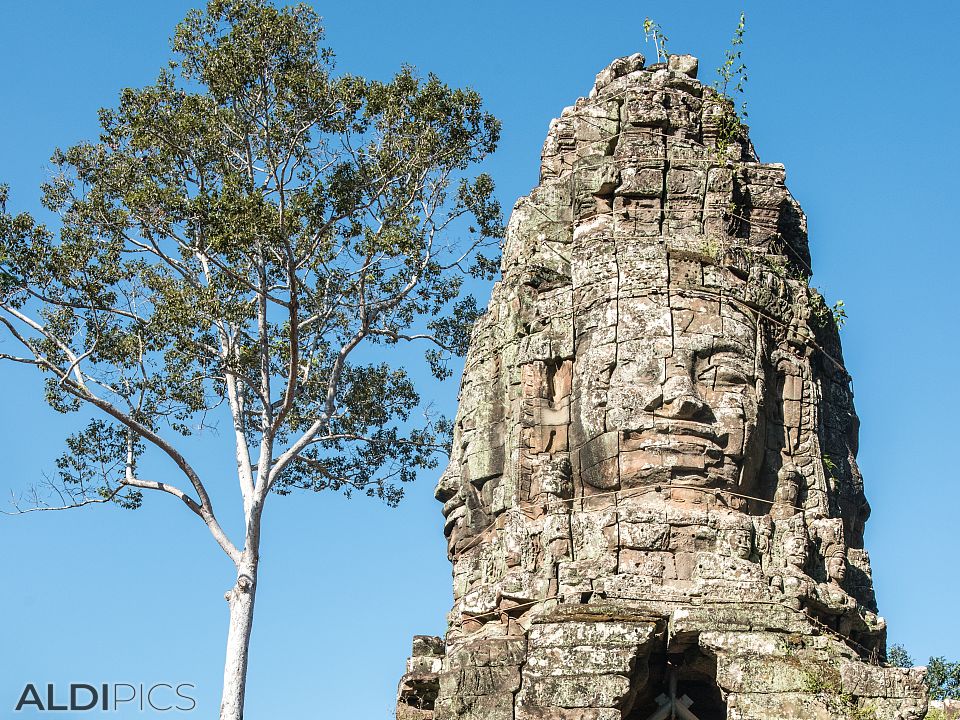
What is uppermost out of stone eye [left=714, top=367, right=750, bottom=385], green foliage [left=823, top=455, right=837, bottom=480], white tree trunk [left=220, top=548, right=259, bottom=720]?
stone eye [left=714, top=367, right=750, bottom=385]

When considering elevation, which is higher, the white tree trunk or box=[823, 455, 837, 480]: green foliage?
box=[823, 455, 837, 480]: green foliage

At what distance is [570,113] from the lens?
23.2 metres

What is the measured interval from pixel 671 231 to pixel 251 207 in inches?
284

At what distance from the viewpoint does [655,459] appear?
19281 millimetres

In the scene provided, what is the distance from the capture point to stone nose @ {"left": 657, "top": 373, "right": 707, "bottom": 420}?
19.4 metres

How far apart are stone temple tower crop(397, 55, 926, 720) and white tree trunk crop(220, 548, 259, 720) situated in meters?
3.45

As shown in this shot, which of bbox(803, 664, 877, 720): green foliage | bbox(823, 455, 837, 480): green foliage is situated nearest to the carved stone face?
bbox(823, 455, 837, 480): green foliage

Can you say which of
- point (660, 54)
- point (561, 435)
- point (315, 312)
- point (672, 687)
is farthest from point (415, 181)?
point (672, 687)

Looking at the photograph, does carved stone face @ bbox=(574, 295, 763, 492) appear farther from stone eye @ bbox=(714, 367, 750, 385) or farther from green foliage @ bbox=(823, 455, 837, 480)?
green foliage @ bbox=(823, 455, 837, 480)

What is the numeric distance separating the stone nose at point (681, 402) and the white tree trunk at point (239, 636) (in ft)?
26.2

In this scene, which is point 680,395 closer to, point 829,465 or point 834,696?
point 829,465

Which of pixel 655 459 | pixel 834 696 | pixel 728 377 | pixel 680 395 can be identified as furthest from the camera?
pixel 728 377

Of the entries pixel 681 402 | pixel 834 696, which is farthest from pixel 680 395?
pixel 834 696

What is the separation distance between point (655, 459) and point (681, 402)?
2.73 ft
